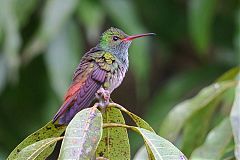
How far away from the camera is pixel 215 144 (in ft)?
7.95

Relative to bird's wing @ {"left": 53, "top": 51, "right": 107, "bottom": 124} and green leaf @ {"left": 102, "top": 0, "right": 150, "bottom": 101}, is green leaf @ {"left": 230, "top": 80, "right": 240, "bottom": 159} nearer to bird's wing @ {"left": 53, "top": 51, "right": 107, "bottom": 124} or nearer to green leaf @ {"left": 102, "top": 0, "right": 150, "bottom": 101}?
bird's wing @ {"left": 53, "top": 51, "right": 107, "bottom": 124}

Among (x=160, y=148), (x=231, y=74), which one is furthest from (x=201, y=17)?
(x=160, y=148)

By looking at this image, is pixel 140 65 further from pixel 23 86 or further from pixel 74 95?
pixel 74 95

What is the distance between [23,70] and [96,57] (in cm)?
296

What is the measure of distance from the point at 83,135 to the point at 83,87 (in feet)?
0.91

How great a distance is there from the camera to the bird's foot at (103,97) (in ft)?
6.08

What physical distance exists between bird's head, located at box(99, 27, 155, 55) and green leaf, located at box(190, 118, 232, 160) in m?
0.41

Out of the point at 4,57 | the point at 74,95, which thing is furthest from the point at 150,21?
the point at 74,95

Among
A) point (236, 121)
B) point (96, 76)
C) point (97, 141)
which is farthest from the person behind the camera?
point (236, 121)

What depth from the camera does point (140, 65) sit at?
178 inches

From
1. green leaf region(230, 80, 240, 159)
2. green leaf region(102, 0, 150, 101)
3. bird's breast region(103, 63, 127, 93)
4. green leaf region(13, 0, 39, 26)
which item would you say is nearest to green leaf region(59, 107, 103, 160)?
bird's breast region(103, 63, 127, 93)

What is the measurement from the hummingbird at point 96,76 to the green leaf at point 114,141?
6cm

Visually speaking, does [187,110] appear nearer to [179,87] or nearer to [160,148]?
[160,148]

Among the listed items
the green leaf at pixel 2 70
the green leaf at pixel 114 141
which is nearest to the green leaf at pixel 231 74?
the green leaf at pixel 114 141
